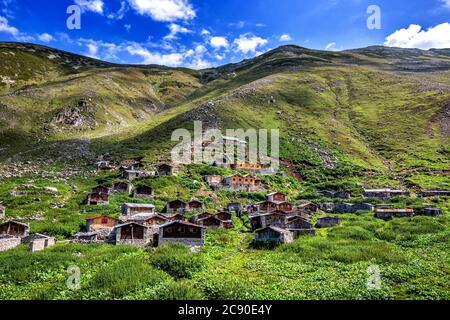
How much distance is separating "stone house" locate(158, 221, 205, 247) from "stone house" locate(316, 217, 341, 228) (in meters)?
22.0

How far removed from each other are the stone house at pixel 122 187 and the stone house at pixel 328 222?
3681 centimetres

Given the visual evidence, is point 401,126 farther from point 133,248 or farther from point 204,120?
point 133,248

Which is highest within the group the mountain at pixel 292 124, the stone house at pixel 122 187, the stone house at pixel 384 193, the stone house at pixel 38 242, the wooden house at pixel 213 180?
the mountain at pixel 292 124

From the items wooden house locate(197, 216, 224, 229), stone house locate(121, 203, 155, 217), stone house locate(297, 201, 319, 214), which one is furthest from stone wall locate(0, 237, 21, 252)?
stone house locate(297, 201, 319, 214)

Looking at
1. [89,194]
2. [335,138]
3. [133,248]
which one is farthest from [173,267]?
[335,138]

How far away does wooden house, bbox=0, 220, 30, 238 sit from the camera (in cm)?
4647

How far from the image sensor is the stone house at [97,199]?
65000 millimetres

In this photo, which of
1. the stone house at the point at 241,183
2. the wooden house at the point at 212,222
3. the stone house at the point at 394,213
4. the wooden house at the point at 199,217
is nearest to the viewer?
the wooden house at the point at 199,217

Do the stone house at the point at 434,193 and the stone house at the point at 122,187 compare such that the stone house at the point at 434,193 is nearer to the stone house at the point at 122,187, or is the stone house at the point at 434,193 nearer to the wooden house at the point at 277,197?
the wooden house at the point at 277,197

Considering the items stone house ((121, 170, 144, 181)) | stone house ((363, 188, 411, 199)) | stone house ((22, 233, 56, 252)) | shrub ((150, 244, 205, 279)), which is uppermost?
stone house ((121, 170, 144, 181))

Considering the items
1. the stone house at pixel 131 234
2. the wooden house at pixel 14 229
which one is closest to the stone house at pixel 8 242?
the wooden house at pixel 14 229

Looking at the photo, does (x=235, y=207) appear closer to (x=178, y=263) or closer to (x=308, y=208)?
(x=308, y=208)

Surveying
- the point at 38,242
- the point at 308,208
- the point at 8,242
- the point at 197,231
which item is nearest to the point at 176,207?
the point at 197,231

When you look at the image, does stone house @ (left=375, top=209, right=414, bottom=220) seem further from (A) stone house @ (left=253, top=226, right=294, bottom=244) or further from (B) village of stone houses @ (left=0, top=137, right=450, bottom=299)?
(A) stone house @ (left=253, top=226, right=294, bottom=244)
